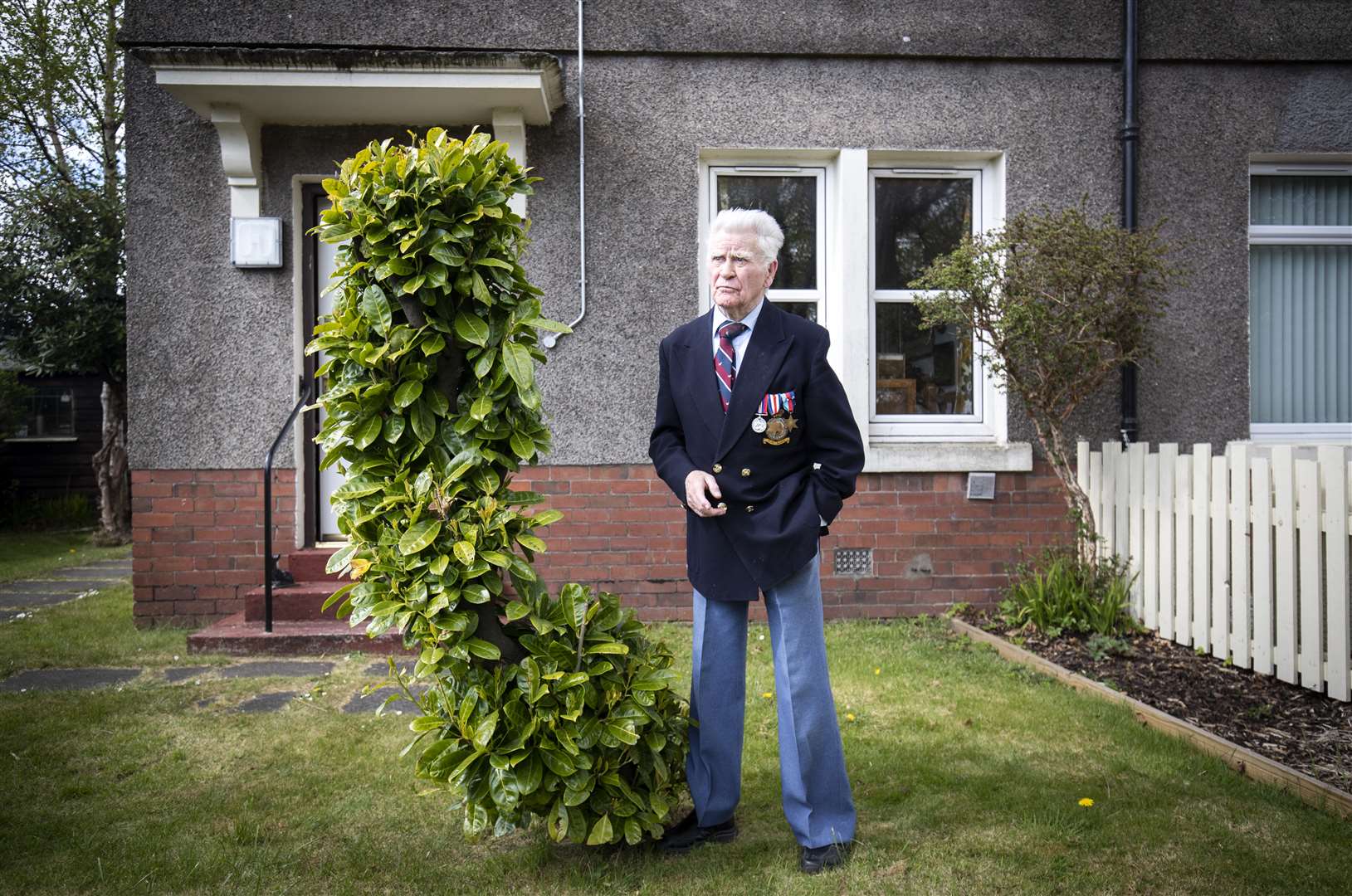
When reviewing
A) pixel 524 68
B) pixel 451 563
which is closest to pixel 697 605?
pixel 451 563

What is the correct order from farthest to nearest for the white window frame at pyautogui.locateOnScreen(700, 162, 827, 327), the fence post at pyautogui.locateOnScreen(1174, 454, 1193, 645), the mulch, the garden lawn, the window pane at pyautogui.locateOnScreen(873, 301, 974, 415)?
the window pane at pyautogui.locateOnScreen(873, 301, 974, 415), the white window frame at pyautogui.locateOnScreen(700, 162, 827, 327), the fence post at pyautogui.locateOnScreen(1174, 454, 1193, 645), the mulch, the garden lawn

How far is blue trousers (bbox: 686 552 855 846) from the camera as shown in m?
2.77

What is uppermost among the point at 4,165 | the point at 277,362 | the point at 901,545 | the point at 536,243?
the point at 4,165

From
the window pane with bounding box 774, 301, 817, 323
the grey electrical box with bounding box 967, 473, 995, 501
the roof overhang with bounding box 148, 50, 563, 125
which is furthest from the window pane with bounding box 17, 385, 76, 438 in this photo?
the grey electrical box with bounding box 967, 473, 995, 501

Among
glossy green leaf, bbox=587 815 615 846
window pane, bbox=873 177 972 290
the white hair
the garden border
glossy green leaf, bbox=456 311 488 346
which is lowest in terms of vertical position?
the garden border

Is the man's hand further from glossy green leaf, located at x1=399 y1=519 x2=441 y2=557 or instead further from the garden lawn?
the garden lawn

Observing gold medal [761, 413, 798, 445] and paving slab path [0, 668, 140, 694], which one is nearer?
gold medal [761, 413, 798, 445]

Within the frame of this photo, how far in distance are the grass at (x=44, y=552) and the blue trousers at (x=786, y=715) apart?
27.5 ft

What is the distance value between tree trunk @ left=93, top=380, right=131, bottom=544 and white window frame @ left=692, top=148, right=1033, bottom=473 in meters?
9.20

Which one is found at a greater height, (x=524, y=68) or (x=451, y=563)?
(x=524, y=68)

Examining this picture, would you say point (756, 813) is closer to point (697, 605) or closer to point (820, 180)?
point (697, 605)

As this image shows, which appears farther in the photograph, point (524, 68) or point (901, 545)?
point (901, 545)

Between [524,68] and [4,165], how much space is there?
1353cm

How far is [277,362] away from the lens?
19.6 feet
